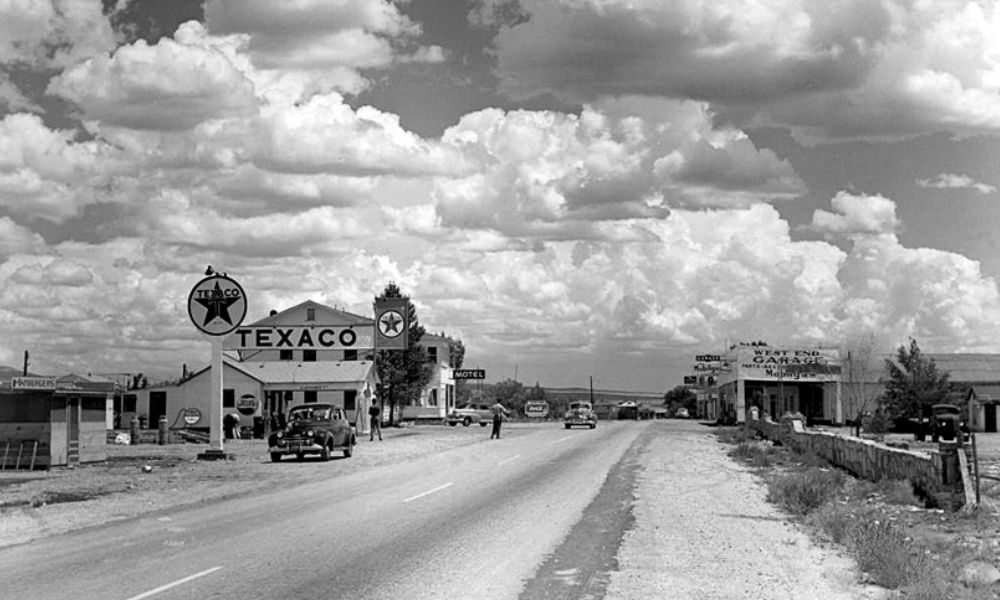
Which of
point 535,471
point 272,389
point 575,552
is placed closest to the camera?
point 575,552

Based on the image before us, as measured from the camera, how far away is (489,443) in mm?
46781

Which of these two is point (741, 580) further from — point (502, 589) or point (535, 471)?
point (535, 471)

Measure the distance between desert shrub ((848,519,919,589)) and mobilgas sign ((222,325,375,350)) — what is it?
37.3 meters

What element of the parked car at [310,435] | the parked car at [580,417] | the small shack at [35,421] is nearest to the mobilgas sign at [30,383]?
the small shack at [35,421]

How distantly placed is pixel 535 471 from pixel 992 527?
1424cm

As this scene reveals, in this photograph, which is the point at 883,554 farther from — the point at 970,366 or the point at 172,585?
the point at 970,366

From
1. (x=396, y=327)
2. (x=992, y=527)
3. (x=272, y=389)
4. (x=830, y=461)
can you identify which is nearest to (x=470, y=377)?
(x=272, y=389)

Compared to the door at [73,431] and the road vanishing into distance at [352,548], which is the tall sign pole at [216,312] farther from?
the road vanishing into distance at [352,548]

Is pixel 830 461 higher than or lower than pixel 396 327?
lower

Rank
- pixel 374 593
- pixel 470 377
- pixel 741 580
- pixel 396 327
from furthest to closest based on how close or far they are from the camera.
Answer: pixel 470 377
pixel 396 327
pixel 741 580
pixel 374 593

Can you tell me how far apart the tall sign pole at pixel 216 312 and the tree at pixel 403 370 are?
41018mm

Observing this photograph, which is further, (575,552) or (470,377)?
(470,377)

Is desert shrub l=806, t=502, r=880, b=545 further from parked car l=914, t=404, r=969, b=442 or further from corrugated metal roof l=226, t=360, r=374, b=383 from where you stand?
corrugated metal roof l=226, t=360, r=374, b=383

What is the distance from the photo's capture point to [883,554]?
1266 cm
